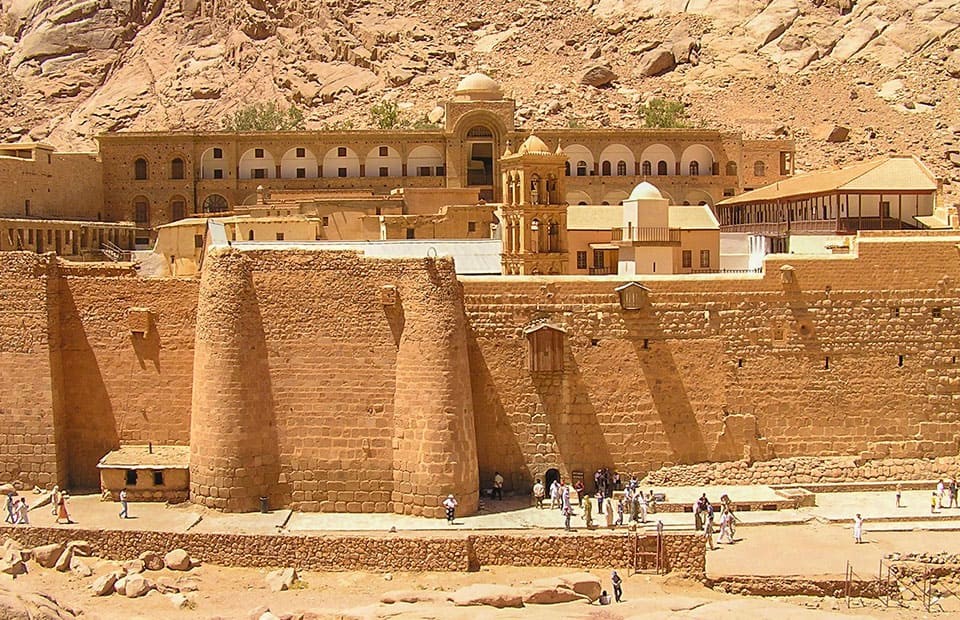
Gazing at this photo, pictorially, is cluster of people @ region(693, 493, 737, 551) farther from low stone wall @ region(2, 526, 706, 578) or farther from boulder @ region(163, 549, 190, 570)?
boulder @ region(163, 549, 190, 570)

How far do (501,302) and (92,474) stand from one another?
7516mm

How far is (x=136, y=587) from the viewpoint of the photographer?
16.3 m

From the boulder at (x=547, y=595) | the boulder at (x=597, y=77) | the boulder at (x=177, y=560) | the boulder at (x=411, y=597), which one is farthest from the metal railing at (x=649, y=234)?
the boulder at (x=597, y=77)

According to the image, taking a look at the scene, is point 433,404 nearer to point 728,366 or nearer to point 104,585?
point 728,366

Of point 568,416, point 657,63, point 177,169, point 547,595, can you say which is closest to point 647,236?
point 568,416

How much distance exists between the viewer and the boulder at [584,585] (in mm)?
15883

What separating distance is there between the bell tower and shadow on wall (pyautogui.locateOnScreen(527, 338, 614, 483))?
767cm

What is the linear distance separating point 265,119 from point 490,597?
40.1m

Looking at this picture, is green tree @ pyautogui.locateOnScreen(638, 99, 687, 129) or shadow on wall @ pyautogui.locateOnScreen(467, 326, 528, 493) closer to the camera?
shadow on wall @ pyautogui.locateOnScreen(467, 326, 528, 493)

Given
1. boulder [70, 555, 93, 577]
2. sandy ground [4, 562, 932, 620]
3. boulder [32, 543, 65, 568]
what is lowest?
sandy ground [4, 562, 932, 620]

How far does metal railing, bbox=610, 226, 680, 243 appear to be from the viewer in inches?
1082

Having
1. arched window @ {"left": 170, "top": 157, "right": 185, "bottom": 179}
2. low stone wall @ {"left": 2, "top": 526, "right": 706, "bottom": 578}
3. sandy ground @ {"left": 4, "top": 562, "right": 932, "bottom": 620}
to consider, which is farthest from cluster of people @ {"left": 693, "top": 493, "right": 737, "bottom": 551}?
arched window @ {"left": 170, "top": 157, "right": 185, "bottom": 179}

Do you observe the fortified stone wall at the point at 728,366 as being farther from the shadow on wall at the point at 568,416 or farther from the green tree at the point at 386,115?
the green tree at the point at 386,115

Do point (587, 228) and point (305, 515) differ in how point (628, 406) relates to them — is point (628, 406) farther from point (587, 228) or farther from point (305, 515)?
point (587, 228)
